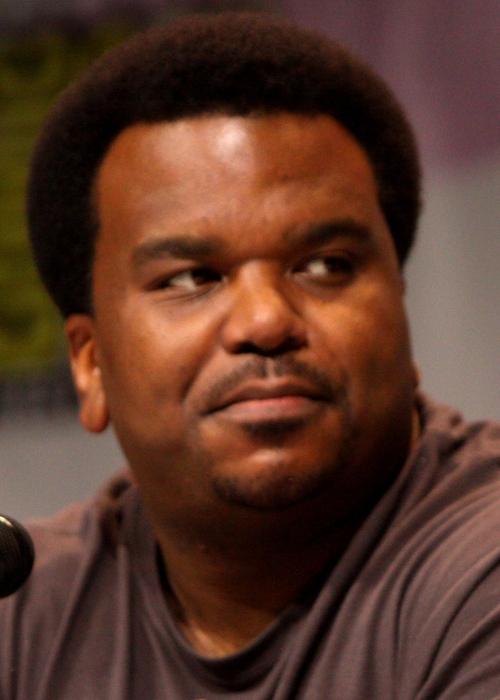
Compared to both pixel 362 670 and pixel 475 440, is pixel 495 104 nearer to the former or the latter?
pixel 475 440

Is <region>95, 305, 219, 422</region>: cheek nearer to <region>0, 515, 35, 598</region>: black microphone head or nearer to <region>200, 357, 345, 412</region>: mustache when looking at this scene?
<region>200, 357, 345, 412</region>: mustache

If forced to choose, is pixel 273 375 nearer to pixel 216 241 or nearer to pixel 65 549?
pixel 216 241

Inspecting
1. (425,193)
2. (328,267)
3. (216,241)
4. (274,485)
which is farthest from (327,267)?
(425,193)

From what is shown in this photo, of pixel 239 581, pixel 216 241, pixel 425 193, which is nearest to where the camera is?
pixel 216 241

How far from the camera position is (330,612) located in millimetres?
1291

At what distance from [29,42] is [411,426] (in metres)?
1.50

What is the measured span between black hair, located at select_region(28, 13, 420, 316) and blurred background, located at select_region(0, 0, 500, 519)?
780mm

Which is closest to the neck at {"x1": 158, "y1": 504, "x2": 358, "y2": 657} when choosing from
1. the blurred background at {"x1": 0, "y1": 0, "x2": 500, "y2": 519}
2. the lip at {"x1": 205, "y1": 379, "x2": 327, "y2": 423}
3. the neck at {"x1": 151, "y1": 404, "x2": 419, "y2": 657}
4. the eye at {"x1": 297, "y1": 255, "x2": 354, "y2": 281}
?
the neck at {"x1": 151, "y1": 404, "x2": 419, "y2": 657}

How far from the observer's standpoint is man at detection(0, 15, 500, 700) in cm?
124

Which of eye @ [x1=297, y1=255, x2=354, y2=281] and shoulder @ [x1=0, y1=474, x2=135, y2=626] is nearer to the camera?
eye @ [x1=297, y1=255, x2=354, y2=281]

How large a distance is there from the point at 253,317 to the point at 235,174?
0.16m

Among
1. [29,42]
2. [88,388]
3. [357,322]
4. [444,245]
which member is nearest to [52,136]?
[88,388]

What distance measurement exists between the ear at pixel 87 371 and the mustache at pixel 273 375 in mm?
264

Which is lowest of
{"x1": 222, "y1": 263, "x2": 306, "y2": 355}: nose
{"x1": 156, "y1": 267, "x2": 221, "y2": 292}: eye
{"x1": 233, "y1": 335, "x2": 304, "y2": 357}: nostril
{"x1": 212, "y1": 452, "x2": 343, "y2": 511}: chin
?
{"x1": 212, "y1": 452, "x2": 343, "y2": 511}: chin
